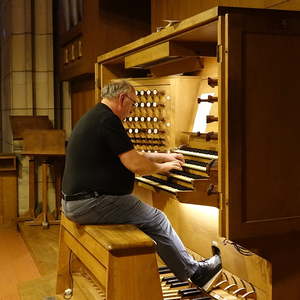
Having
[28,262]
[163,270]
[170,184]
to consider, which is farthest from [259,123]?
[28,262]

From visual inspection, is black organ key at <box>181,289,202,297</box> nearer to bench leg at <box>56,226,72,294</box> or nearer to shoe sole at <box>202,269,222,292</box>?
shoe sole at <box>202,269,222,292</box>

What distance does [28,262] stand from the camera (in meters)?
5.62

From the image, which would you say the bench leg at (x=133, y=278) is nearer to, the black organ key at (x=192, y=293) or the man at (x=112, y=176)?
the man at (x=112, y=176)

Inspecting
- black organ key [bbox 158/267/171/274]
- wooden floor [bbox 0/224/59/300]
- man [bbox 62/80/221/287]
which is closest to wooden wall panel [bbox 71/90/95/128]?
wooden floor [bbox 0/224/59/300]

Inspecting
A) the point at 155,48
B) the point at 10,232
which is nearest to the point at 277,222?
the point at 155,48

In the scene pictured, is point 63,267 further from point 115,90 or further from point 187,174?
point 115,90

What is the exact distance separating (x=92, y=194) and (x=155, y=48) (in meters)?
1.08

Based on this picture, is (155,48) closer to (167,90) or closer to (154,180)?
(167,90)

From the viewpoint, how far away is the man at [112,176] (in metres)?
3.37

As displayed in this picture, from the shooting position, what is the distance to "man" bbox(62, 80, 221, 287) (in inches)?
133

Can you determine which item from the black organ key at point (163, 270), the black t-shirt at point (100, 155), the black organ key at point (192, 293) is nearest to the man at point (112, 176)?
the black t-shirt at point (100, 155)

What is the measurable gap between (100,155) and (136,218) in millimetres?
469

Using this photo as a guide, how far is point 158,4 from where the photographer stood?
501cm

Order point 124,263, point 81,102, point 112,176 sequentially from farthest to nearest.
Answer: point 81,102 → point 112,176 → point 124,263
